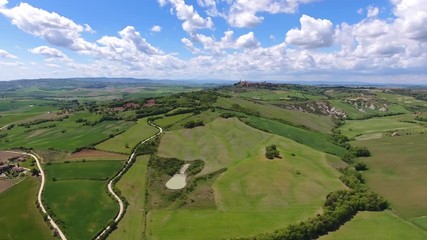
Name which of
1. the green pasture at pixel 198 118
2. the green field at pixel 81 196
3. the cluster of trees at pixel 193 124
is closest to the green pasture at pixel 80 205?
the green field at pixel 81 196

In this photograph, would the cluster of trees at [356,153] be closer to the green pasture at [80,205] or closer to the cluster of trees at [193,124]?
the cluster of trees at [193,124]

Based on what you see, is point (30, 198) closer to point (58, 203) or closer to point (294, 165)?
point (58, 203)

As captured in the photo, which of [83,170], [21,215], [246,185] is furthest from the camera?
[83,170]

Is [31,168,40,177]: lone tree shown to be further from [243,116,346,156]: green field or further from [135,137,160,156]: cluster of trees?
[243,116,346,156]: green field

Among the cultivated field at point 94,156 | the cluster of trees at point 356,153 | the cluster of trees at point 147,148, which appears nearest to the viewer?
the cultivated field at point 94,156

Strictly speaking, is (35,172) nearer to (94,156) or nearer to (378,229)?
(94,156)

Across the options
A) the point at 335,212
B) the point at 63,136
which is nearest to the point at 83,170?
the point at 63,136
